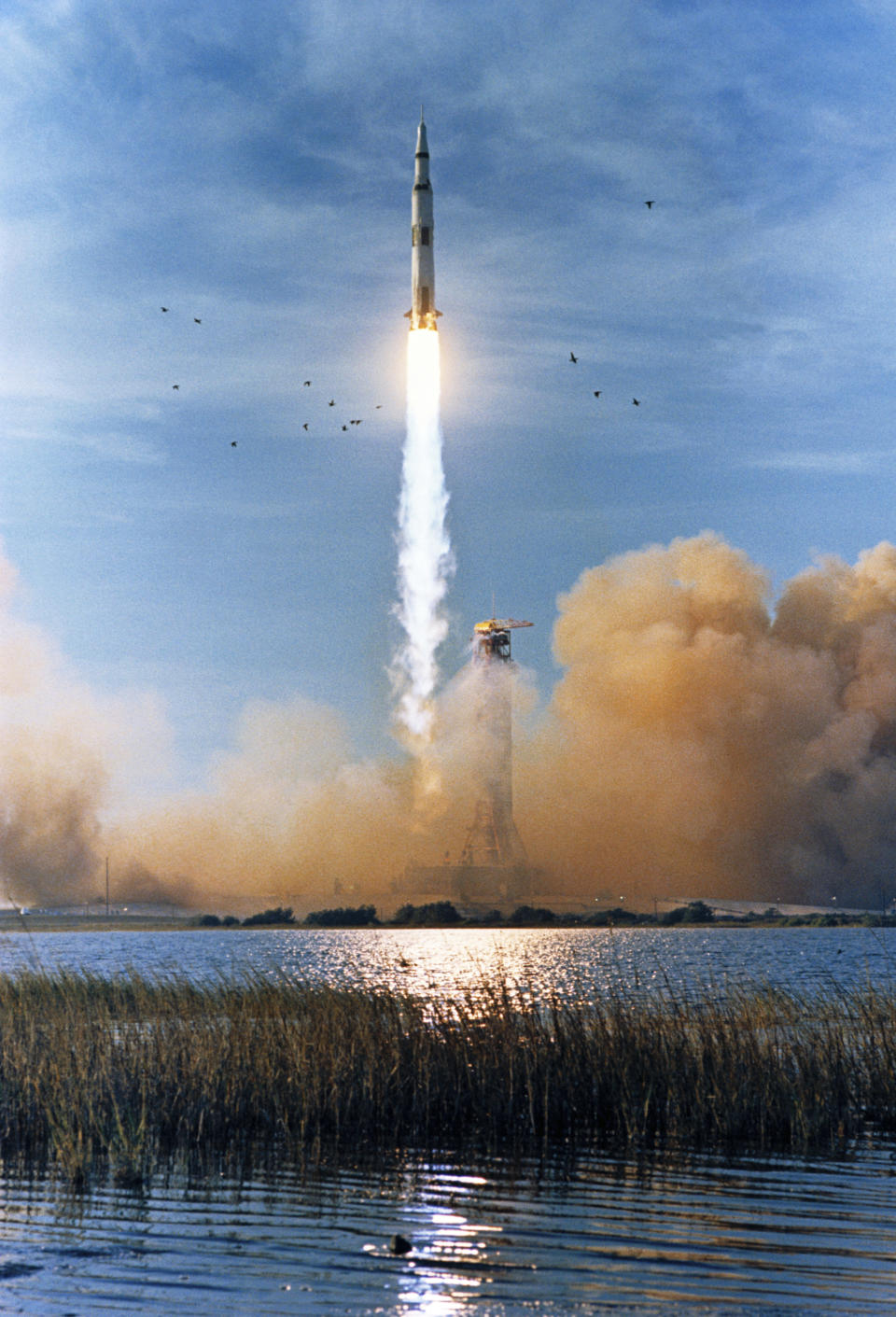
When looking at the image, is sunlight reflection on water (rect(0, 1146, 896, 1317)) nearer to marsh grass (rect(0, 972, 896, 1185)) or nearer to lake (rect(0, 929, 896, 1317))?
lake (rect(0, 929, 896, 1317))

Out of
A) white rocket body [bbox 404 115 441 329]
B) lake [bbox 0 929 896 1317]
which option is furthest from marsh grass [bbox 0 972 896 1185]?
white rocket body [bbox 404 115 441 329]

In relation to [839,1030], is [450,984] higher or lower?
lower

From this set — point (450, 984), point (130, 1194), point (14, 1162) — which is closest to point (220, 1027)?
point (14, 1162)

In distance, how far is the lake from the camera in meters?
9.47

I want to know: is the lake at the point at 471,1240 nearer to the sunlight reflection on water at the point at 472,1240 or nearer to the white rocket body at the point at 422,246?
the sunlight reflection on water at the point at 472,1240

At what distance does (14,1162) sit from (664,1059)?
8.16 meters

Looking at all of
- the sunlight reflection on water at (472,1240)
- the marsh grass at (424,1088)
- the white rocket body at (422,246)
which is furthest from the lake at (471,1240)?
the white rocket body at (422,246)

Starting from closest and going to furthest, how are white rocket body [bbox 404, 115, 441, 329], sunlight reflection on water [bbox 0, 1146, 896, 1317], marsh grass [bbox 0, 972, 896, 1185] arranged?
sunlight reflection on water [bbox 0, 1146, 896, 1317] → marsh grass [bbox 0, 972, 896, 1185] → white rocket body [bbox 404, 115, 441, 329]

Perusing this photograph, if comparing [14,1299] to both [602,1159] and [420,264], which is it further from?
[420,264]

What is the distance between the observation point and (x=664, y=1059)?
53.7 ft

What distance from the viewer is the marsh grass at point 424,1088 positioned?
14.9 metres

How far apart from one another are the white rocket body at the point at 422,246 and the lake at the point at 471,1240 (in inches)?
1907

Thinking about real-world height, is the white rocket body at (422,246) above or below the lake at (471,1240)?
above

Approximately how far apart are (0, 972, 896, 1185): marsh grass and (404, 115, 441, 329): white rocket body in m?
45.3
